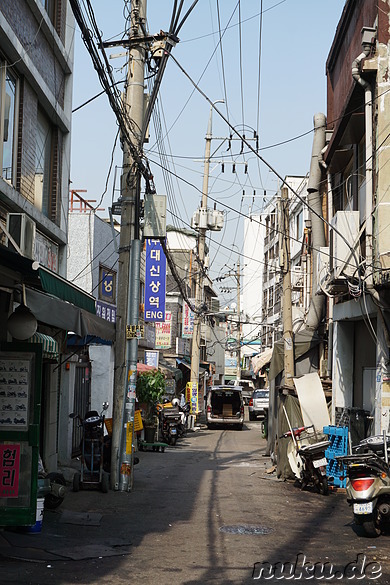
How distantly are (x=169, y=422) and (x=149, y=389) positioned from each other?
2.23m

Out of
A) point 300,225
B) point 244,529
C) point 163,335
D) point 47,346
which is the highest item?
point 300,225

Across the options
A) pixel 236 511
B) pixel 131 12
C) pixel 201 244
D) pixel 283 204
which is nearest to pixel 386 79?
pixel 131 12

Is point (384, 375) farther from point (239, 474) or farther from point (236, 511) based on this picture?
point (239, 474)

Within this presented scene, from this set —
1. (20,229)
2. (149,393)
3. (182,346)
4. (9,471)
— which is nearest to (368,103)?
(20,229)

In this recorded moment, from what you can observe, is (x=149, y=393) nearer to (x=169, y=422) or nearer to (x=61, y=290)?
(x=169, y=422)

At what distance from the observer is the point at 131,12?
14.8 m

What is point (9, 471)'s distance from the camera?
9445 mm

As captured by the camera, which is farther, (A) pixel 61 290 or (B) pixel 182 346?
(B) pixel 182 346

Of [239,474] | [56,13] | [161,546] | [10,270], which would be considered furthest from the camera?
[239,474]

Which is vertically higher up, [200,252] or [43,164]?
[200,252]

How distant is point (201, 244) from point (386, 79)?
22.8m

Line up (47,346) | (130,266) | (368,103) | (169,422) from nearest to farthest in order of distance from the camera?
(47,346), (130,266), (368,103), (169,422)

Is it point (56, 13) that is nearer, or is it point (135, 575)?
point (135, 575)

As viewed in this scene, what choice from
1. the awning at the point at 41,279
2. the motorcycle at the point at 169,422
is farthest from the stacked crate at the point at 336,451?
the motorcycle at the point at 169,422
